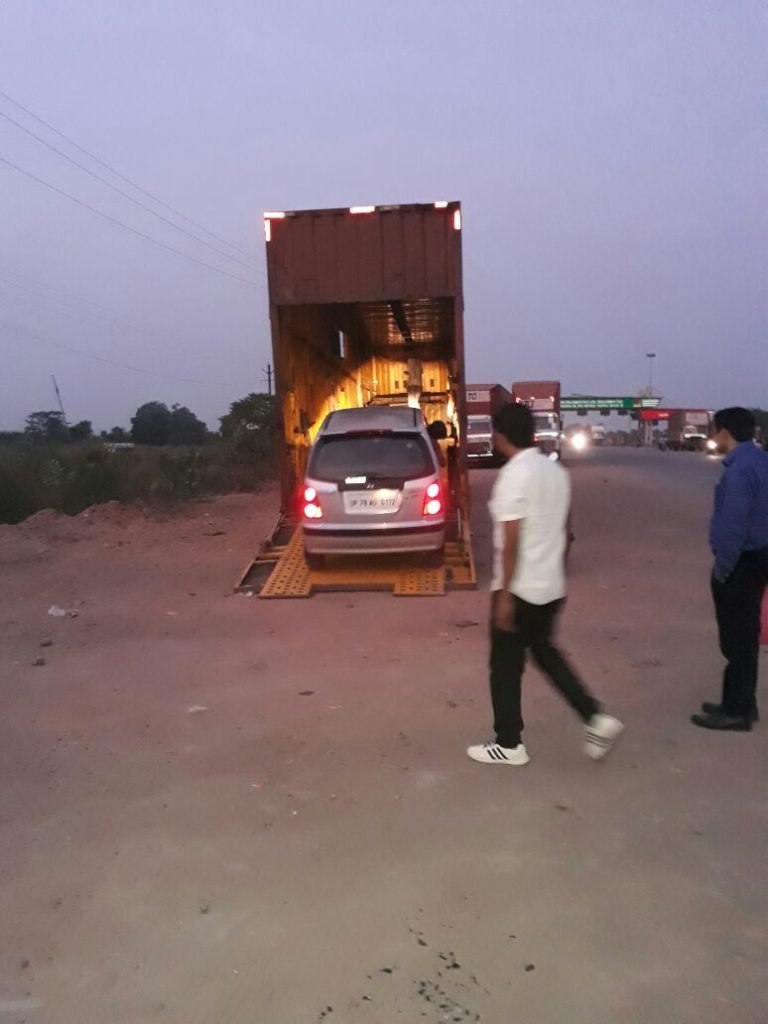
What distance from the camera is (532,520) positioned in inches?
176

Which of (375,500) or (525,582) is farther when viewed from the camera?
(375,500)

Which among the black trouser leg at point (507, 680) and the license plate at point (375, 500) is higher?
the license plate at point (375, 500)

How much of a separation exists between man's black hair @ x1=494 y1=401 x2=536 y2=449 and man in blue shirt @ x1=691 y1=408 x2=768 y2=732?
127 centimetres

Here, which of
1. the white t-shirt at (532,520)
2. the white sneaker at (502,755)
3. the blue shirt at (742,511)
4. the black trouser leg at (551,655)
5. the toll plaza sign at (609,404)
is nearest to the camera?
the white t-shirt at (532,520)

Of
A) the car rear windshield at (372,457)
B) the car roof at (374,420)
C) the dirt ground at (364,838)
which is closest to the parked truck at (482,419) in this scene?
the car roof at (374,420)

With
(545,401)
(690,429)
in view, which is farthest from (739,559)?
(690,429)

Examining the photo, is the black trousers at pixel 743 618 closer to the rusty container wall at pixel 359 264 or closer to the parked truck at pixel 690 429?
the rusty container wall at pixel 359 264

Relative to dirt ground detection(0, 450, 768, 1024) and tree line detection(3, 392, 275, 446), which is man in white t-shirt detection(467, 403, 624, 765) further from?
tree line detection(3, 392, 275, 446)

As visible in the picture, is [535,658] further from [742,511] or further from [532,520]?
[742,511]

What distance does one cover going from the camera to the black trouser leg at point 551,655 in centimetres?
456

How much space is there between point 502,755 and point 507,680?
428 millimetres

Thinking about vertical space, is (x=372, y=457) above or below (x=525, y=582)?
above

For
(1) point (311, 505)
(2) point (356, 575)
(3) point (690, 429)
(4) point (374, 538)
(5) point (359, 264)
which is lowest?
(3) point (690, 429)

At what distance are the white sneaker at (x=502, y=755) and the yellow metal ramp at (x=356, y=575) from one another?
4559 millimetres
